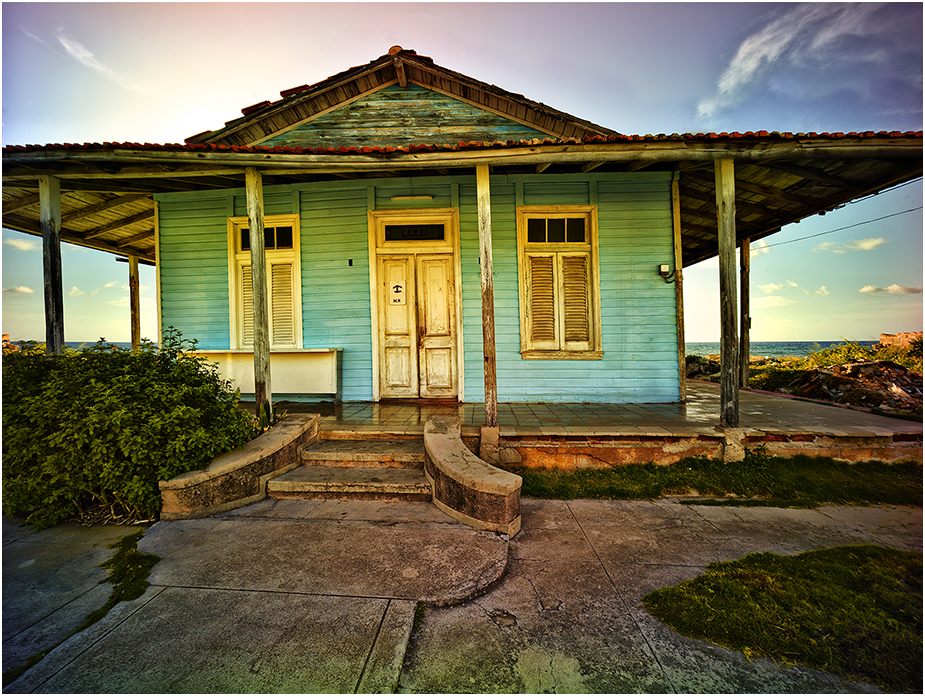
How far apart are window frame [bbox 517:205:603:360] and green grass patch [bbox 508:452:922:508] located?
2.21 m

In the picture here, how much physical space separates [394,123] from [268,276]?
132 inches

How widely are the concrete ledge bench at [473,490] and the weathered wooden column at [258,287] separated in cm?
237

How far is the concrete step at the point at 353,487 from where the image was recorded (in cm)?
348

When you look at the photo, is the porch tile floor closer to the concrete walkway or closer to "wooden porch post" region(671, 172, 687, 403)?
"wooden porch post" region(671, 172, 687, 403)

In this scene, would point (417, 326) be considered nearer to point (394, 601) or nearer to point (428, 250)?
point (428, 250)

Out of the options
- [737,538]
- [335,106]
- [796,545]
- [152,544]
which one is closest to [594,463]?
[737,538]

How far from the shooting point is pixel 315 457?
401 centimetres

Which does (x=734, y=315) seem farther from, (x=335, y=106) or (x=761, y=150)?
(x=335, y=106)

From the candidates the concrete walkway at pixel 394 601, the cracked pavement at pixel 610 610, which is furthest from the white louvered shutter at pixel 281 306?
the cracked pavement at pixel 610 610

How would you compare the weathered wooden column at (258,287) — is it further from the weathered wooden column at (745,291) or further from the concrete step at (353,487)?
the weathered wooden column at (745,291)

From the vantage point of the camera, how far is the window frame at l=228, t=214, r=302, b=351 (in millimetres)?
6188

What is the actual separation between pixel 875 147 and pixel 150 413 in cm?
772

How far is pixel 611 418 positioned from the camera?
475cm

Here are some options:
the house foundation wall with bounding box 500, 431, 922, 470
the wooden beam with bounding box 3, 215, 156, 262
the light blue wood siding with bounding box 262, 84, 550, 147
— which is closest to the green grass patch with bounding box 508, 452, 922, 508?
the house foundation wall with bounding box 500, 431, 922, 470
